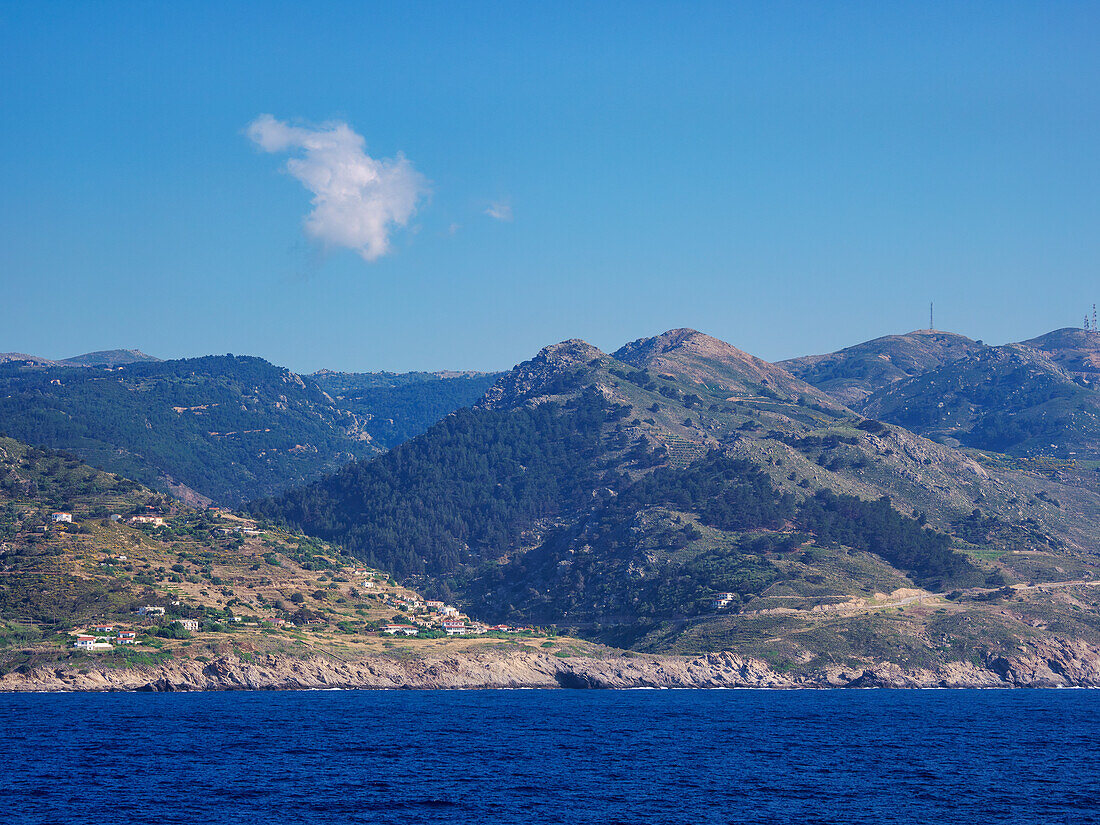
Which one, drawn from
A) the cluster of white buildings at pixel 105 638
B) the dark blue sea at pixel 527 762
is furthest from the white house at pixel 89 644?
the dark blue sea at pixel 527 762

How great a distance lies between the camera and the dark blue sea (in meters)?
83.2

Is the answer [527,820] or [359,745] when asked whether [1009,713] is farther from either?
[527,820]

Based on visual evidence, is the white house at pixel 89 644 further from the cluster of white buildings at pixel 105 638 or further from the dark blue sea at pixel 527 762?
the dark blue sea at pixel 527 762

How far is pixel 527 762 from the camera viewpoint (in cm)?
10719

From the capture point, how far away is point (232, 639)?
17812 cm

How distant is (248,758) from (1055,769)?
7079 cm

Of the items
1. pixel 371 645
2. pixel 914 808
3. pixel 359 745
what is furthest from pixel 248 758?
pixel 371 645

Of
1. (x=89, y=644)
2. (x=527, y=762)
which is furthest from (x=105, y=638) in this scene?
(x=527, y=762)

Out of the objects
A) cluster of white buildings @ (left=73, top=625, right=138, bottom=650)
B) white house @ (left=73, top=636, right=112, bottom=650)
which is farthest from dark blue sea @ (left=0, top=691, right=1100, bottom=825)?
white house @ (left=73, top=636, right=112, bottom=650)

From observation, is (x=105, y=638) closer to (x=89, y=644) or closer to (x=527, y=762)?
(x=89, y=644)

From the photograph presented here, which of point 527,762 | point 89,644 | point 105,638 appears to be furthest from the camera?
point 105,638

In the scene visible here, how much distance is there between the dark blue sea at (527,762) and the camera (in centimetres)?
8325

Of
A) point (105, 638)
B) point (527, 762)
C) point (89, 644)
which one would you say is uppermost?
point (105, 638)

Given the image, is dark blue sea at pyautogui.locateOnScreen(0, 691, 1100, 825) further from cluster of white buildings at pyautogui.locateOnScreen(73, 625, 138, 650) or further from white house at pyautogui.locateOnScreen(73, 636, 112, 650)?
white house at pyautogui.locateOnScreen(73, 636, 112, 650)
